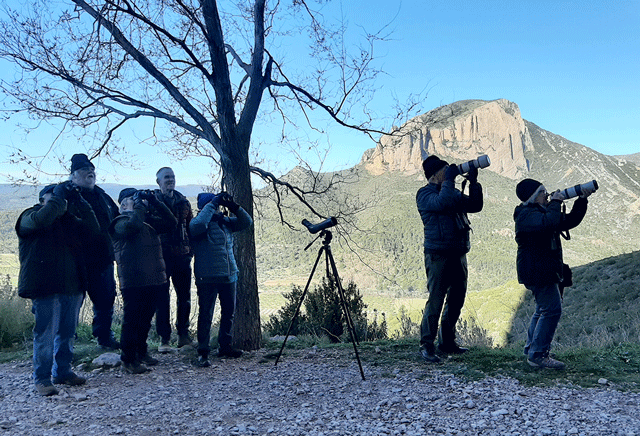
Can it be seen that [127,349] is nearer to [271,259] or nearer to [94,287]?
[94,287]

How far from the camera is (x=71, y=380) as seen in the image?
466cm

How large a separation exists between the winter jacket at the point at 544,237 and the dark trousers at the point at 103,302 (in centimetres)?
486

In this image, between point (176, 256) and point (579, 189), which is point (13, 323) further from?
point (579, 189)

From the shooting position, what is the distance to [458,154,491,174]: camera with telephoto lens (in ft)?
14.3

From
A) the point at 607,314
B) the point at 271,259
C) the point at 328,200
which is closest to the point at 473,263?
the point at 271,259

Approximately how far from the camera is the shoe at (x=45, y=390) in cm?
432

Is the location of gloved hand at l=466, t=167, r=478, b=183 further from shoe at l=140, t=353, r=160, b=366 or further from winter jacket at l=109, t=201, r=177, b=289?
shoe at l=140, t=353, r=160, b=366

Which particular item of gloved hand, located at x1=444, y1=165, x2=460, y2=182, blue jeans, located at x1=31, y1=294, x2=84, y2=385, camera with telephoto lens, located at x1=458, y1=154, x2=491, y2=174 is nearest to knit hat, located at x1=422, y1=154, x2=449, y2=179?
gloved hand, located at x1=444, y1=165, x2=460, y2=182

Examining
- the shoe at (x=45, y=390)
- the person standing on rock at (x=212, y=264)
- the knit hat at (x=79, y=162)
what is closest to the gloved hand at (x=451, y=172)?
the person standing on rock at (x=212, y=264)

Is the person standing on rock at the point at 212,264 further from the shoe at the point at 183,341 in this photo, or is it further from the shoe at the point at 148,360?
the shoe at the point at 183,341

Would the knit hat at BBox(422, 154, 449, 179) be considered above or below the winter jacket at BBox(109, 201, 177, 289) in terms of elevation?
above

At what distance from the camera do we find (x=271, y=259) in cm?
3047

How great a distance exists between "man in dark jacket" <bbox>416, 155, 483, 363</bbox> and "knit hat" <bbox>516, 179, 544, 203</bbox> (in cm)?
53

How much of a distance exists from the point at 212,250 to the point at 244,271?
41.0 inches
